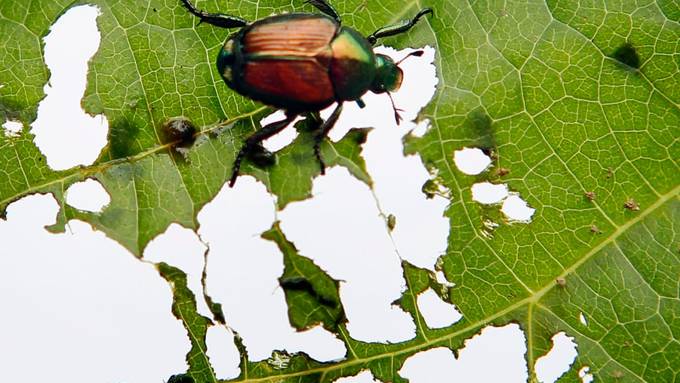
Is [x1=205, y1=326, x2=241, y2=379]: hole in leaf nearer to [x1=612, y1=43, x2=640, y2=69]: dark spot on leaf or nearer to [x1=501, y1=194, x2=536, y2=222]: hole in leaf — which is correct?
[x1=501, y1=194, x2=536, y2=222]: hole in leaf

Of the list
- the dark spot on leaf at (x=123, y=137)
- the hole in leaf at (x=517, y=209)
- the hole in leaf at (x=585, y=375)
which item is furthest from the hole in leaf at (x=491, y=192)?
the dark spot on leaf at (x=123, y=137)

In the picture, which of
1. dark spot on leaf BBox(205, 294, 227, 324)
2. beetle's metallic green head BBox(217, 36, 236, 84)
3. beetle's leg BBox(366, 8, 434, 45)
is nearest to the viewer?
beetle's metallic green head BBox(217, 36, 236, 84)

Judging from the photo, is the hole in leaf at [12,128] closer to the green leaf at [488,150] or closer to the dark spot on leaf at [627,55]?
the green leaf at [488,150]

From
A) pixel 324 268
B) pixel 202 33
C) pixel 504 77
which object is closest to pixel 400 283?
→ pixel 324 268

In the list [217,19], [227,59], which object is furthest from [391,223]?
[217,19]

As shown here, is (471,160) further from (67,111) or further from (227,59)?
(67,111)

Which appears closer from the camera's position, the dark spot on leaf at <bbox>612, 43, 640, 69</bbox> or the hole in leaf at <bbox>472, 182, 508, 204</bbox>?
the dark spot on leaf at <bbox>612, 43, 640, 69</bbox>

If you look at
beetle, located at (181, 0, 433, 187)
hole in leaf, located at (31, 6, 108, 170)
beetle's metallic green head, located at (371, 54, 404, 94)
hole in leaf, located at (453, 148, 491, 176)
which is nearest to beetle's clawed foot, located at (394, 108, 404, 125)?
beetle's metallic green head, located at (371, 54, 404, 94)

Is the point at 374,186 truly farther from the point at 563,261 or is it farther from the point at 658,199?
the point at 658,199
